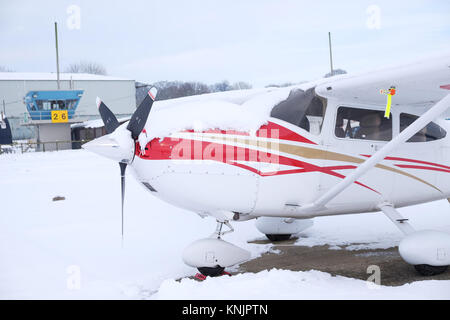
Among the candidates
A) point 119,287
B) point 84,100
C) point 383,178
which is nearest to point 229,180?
point 119,287

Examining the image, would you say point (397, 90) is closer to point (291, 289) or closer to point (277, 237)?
point (291, 289)

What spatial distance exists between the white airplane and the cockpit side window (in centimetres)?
1

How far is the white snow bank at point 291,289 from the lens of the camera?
13.8ft

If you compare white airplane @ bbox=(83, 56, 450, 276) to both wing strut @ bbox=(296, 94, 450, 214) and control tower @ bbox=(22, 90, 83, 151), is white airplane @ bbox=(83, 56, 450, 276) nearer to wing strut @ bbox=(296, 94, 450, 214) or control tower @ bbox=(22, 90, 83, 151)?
wing strut @ bbox=(296, 94, 450, 214)

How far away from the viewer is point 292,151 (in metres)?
5.23

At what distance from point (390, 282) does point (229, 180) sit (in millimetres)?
2145

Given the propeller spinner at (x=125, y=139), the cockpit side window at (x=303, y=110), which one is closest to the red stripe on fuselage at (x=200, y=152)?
the propeller spinner at (x=125, y=139)

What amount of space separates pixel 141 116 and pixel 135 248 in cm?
269

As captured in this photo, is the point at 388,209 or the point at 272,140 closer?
the point at 272,140

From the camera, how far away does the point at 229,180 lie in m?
5.00

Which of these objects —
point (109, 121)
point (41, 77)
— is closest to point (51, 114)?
point (41, 77)

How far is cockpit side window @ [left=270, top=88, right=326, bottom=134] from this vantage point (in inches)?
209

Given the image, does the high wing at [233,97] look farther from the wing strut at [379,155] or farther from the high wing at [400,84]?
the wing strut at [379,155]
